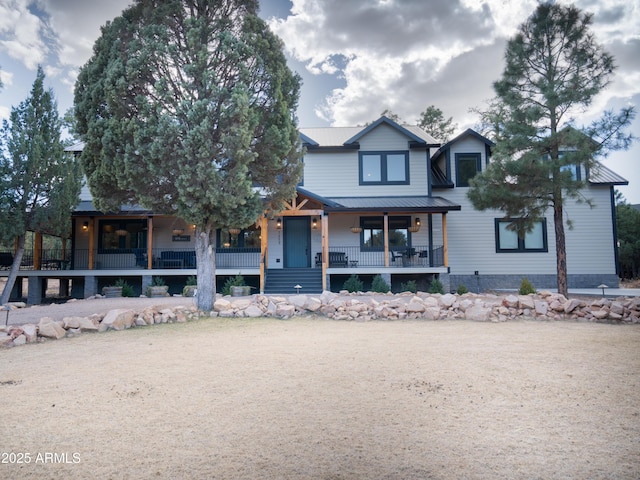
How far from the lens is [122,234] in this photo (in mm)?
16547

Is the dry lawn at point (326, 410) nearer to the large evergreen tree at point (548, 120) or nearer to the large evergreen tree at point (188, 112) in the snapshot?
the large evergreen tree at point (188, 112)

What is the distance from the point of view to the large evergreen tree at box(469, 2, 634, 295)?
35.5 feet

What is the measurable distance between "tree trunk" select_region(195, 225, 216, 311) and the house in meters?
6.06

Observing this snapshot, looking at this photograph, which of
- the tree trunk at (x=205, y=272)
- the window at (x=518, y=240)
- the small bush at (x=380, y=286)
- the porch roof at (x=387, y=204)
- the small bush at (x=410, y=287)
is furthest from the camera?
the window at (x=518, y=240)

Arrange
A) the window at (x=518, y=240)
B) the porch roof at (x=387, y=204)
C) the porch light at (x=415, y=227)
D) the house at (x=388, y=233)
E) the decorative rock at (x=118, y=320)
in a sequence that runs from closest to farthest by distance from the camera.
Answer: the decorative rock at (x=118, y=320), the porch roof at (x=387, y=204), the porch light at (x=415, y=227), the house at (x=388, y=233), the window at (x=518, y=240)

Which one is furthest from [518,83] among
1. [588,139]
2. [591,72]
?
[588,139]

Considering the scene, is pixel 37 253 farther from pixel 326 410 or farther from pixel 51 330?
pixel 326 410

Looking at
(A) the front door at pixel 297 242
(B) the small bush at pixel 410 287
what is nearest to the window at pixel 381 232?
(B) the small bush at pixel 410 287

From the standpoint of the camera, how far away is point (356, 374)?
4465 mm

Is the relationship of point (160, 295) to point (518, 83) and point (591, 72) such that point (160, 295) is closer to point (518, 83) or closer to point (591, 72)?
point (518, 83)

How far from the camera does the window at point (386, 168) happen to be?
16.4m

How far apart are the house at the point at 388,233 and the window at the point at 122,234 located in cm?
4

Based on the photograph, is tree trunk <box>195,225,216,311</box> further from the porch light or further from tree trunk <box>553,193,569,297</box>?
tree trunk <box>553,193,569,297</box>

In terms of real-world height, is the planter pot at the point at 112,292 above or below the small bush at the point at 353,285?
below
